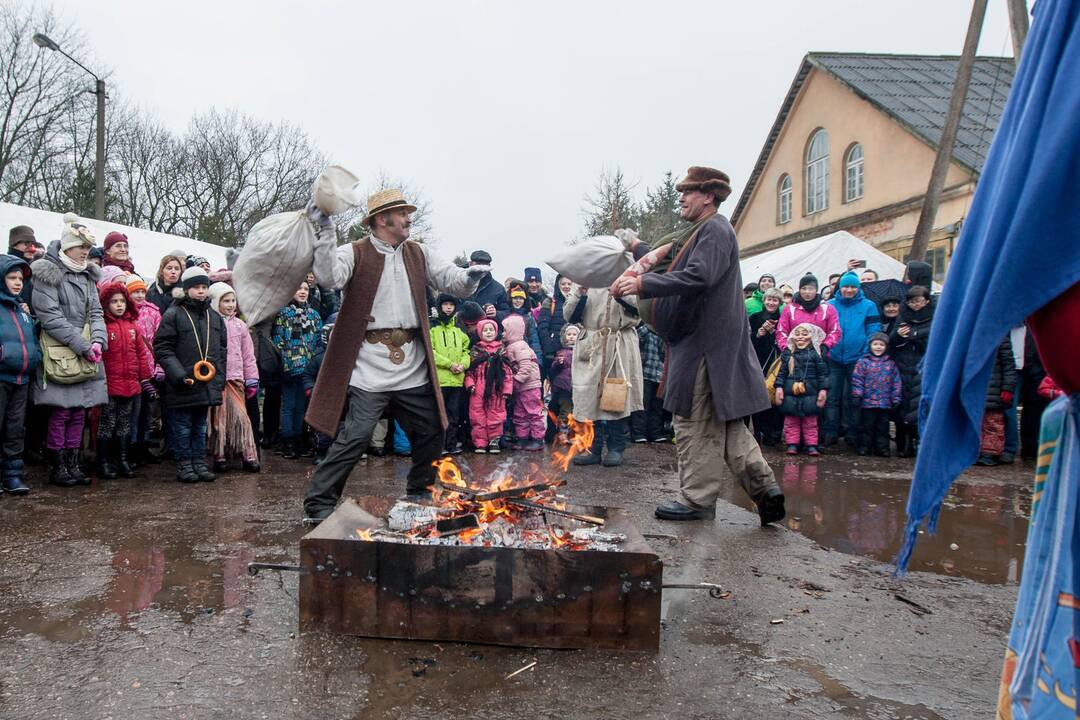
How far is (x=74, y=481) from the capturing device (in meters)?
6.60

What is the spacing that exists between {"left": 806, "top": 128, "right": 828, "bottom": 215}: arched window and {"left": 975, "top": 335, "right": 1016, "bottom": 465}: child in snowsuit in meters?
19.5

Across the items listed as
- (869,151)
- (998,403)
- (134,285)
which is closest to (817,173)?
(869,151)

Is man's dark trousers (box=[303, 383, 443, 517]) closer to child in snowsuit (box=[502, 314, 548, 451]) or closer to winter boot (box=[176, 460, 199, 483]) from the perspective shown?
winter boot (box=[176, 460, 199, 483])

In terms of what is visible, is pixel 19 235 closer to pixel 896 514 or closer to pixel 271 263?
pixel 271 263

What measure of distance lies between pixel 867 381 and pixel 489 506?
6.50 metres

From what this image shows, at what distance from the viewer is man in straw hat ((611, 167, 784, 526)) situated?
17.4 feet

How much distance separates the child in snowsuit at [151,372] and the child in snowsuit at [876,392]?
7553 mm

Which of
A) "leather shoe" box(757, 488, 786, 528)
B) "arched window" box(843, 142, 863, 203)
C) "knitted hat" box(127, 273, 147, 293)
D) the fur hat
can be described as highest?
"arched window" box(843, 142, 863, 203)

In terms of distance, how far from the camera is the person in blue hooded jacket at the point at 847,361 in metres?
9.48

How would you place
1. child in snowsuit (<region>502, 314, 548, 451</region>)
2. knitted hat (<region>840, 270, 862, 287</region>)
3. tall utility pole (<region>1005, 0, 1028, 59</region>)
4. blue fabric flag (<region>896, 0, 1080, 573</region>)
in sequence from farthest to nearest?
tall utility pole (<region>1005, 0, 1028, 59</region>) < knitted hat (<region>840, 270, 862, 287</region>) < child in snowsuit (<region>502, 314, 548, 451</region>) < blue fabric flag (<region>896, 0, 1080, 573</region>)

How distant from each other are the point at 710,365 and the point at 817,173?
24980mm

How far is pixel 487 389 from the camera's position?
349 inches

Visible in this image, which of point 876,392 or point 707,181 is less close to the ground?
point 707,181

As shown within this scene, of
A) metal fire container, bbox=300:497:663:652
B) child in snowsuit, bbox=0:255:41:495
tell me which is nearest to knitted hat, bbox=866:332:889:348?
metal fire container, bbox=300:497:663:652
